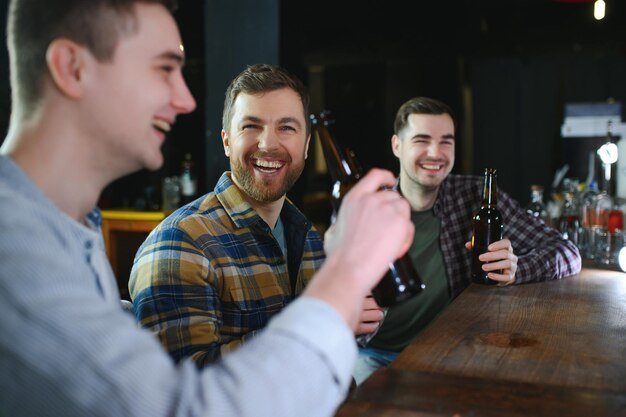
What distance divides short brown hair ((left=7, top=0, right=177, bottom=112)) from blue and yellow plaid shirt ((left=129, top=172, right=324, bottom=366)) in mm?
607

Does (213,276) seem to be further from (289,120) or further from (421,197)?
(421,197)

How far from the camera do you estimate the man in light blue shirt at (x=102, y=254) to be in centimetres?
A: 59

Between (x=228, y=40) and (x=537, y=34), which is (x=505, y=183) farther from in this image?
(x=228, y=40)

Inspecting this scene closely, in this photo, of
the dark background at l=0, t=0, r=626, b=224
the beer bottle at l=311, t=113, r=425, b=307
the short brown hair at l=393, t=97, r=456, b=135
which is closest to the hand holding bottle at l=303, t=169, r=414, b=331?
the beer bottle at l=311, t=113, r=425, b=307

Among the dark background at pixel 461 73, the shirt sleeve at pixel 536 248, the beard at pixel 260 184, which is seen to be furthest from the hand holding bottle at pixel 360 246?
the dark background at pixel 461 73

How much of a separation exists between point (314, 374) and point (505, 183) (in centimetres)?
727

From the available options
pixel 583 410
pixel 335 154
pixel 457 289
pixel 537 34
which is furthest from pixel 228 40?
pixel 537 34

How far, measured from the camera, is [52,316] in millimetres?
588

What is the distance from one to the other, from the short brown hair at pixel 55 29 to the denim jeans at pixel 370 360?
6.02 ft

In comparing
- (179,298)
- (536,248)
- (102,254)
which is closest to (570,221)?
(536,248)

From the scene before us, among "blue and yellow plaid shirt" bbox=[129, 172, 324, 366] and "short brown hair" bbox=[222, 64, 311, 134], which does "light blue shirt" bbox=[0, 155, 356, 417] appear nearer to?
"blue and yellow plaid shirt" bbox=[129, 172, 324, 366]

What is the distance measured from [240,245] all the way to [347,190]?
348 millimetres

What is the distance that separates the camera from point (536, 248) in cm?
234

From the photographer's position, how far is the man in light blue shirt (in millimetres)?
586
